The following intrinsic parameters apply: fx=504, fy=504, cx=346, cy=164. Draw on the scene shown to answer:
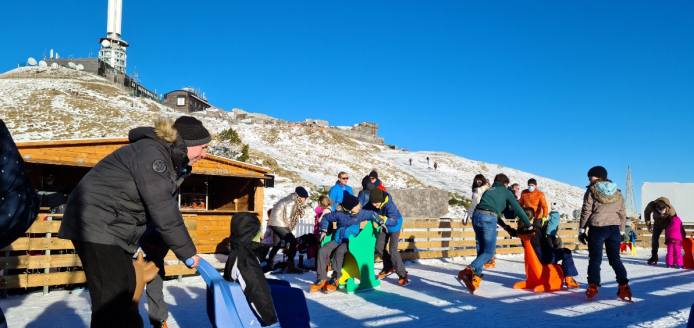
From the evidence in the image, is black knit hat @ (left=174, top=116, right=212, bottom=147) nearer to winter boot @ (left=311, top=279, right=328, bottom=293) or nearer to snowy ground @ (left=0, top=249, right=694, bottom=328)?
snowy ground @ (left=0, top=249, right=694, bottom=328)

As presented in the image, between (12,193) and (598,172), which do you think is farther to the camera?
(598,172)

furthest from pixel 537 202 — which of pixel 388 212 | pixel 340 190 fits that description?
pixel 388 212

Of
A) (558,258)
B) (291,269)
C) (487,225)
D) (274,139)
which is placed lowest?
(291,269)

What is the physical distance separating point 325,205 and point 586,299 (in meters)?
4.85

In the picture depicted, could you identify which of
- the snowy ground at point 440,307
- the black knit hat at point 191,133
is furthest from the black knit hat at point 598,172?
the black knit hat at point 191,133

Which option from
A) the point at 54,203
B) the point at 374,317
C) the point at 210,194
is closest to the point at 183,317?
the point at 374,317

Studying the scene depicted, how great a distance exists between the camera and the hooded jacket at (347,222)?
22.6 ft

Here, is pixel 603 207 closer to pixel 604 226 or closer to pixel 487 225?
pixel 604 226

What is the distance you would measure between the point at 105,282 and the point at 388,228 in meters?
5.40

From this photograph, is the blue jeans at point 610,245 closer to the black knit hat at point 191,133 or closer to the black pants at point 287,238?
the black pants at point 287,238

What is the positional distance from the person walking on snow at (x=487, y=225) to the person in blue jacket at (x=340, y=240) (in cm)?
149

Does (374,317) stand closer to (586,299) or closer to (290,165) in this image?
(586,299)

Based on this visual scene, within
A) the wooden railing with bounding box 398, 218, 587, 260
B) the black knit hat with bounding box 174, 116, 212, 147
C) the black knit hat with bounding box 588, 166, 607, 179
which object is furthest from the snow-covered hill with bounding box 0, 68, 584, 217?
the black knit hat with bounding box 174, 116, 212, 147

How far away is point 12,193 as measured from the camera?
1877 mm
